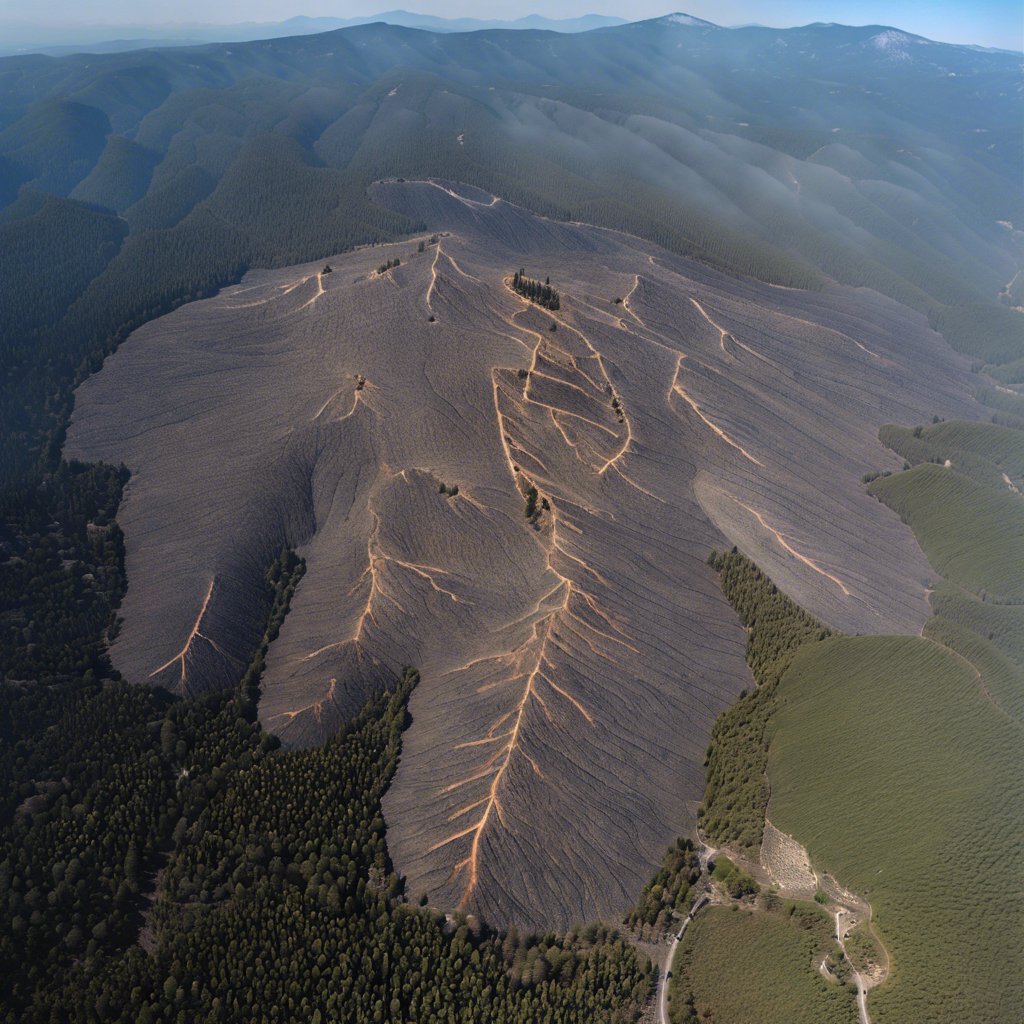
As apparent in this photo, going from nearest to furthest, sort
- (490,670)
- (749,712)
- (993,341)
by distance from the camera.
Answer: (490,670)
(749,712)
(993,341)

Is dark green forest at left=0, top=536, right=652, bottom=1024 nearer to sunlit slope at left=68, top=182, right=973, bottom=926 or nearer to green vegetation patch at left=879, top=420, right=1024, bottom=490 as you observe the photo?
sunlit slope at left=68, top=182, right=973, bottom=926

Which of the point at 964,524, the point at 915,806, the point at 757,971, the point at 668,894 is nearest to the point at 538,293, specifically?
the point at 964,524

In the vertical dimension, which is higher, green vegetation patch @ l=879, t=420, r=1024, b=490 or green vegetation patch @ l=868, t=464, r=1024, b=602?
green vegetation patch @ l=868, t=464, r=1024, b=602

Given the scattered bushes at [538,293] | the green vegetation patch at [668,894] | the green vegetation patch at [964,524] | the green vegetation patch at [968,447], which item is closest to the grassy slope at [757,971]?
the green vegetation patch at [668,894]

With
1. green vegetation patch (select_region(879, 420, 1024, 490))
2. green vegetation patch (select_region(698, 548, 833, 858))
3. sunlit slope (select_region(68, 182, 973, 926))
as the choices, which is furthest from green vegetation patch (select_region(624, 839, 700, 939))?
green vegetation patch (select_region(879, 420, 1024, 490))

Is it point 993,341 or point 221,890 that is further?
point 993,341

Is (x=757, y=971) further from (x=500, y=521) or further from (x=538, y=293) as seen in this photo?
(x=538, y=293)
